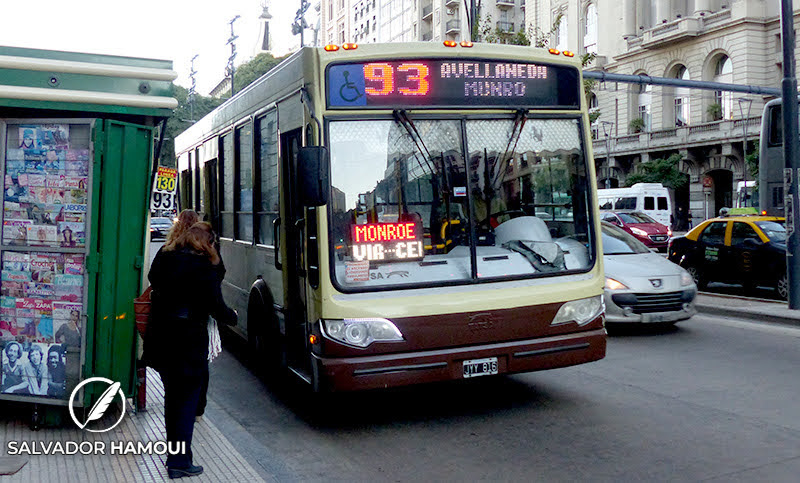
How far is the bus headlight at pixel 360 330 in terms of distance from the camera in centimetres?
590

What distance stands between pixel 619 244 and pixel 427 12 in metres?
66.9

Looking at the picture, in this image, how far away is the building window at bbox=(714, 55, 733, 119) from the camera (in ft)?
150

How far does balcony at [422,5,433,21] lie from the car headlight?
66.0 m

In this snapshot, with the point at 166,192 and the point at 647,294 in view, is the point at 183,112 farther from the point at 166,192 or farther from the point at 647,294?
the point at 647,294

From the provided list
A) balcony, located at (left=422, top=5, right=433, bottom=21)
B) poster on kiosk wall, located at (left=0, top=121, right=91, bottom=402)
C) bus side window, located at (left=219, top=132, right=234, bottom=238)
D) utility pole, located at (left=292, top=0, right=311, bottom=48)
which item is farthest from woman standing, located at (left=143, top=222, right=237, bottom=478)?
balcony, located at (left=422, top=5, right=433, bottom=21)

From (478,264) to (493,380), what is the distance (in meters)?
1.99

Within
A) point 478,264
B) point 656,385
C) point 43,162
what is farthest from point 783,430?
point 43,162

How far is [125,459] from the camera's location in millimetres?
5273

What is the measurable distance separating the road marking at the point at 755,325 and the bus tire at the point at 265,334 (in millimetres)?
6535

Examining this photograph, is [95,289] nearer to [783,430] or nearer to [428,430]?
[428,430]

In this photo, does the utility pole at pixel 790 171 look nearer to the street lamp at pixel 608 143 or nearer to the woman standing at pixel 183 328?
the woman standing at pixel 183 328

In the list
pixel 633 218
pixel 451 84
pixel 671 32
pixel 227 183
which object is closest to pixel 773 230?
pixel 227 183

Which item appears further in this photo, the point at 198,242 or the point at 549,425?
the point at 549,425

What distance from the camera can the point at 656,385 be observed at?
25.0ft
